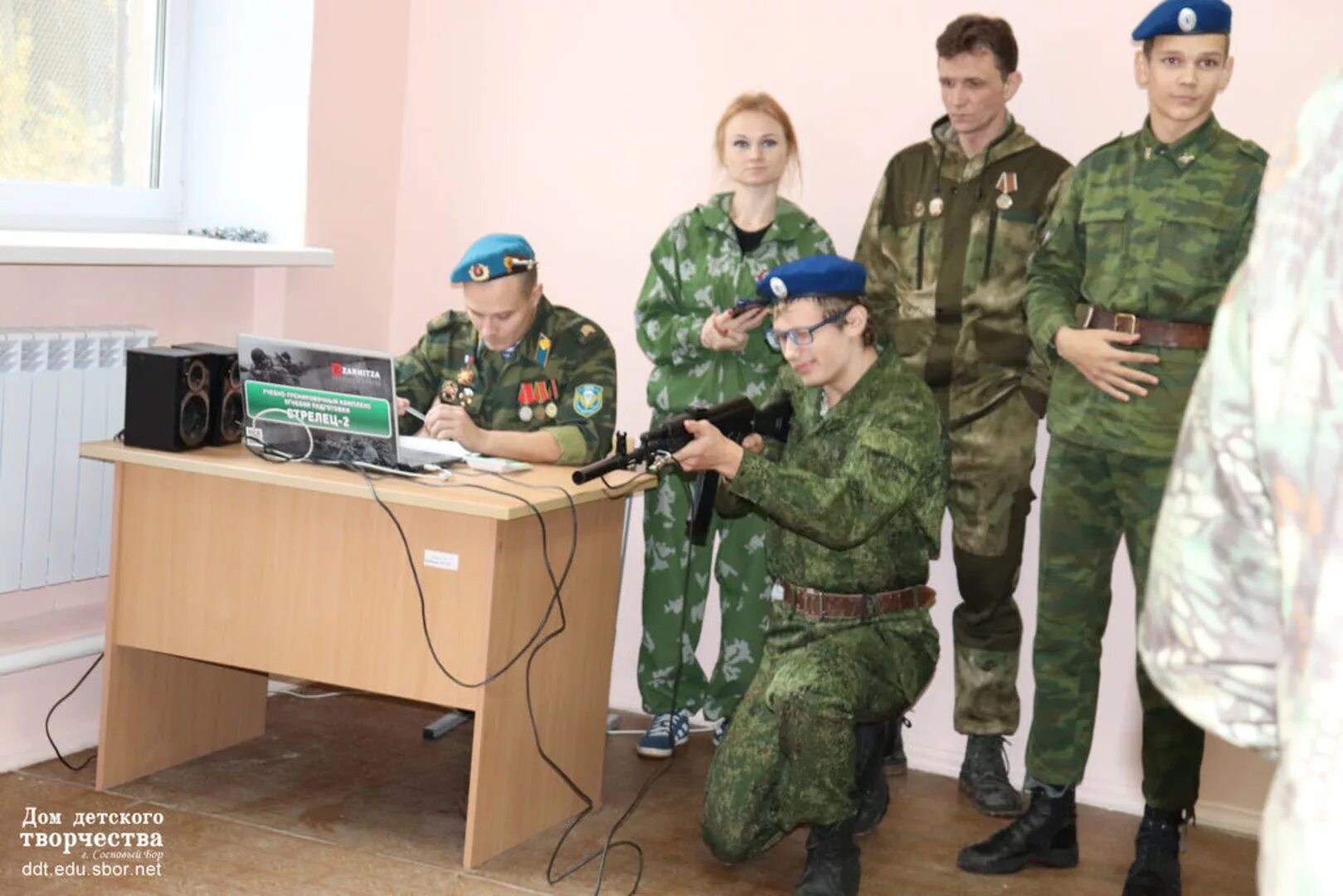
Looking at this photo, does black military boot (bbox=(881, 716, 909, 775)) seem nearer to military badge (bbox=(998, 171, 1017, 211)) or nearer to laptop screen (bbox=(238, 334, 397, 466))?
military badge (bbox=(998, 171, 1017, 211))

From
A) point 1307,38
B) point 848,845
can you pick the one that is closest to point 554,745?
point 848,845

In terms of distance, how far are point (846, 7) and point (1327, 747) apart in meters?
3.41

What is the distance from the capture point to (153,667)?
3297mm

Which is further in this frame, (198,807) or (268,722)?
(268,722)

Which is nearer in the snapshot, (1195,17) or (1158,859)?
(1195,17)

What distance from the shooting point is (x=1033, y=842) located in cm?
313

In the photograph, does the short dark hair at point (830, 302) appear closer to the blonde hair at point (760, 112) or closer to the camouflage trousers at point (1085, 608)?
the camouflage trousers at point (1085, 608)

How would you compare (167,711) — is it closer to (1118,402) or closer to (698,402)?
(698,402)

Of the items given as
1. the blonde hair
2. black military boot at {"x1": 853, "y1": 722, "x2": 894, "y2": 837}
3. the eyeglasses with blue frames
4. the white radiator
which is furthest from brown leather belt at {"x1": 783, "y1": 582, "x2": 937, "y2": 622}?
the white radiator

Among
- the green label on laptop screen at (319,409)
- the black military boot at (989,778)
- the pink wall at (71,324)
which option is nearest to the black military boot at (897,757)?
the black military boot at (989,778)

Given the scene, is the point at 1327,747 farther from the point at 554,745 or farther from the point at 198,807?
the point at 198,807

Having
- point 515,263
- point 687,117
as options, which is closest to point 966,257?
point 687,117

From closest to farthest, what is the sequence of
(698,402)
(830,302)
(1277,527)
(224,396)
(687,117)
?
(1277,527), (830,302), (224,396), (698,402), (687,117)

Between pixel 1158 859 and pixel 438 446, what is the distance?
5.52 ft
